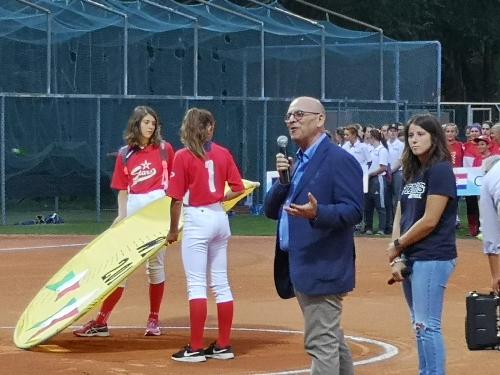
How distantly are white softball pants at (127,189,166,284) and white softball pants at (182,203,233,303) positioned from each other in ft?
Answer: 3.66

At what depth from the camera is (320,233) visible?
6.94 metres

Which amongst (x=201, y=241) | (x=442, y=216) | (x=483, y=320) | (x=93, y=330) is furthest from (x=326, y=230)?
(x=93, y=330)

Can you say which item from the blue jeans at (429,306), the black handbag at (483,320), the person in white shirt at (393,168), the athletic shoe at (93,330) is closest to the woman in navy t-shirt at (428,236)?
the blue jeans at (429,306)

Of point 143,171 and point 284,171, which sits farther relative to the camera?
point 143,171

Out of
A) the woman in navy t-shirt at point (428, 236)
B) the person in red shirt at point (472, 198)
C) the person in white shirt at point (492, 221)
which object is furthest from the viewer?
the person in red shirt at point (472, 198)

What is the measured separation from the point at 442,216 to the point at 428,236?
154 mm

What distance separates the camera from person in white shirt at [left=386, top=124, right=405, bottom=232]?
22.0 meters

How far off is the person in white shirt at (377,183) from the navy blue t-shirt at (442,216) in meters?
14.6

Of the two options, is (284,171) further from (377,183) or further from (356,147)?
(377,183)

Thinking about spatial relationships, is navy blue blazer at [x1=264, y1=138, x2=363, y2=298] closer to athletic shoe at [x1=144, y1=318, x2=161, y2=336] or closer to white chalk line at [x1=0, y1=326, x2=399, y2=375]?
white chalk line at [x1=0, y1=326, x2=399, y2=375]

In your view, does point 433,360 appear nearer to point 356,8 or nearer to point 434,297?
point 434,297

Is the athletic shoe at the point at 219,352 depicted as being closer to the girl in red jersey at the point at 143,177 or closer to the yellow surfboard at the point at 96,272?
the yellow surfboard at the point at 96,272

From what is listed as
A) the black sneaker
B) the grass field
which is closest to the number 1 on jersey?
the black sneaker

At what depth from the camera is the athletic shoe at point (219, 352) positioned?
9.62 metres
